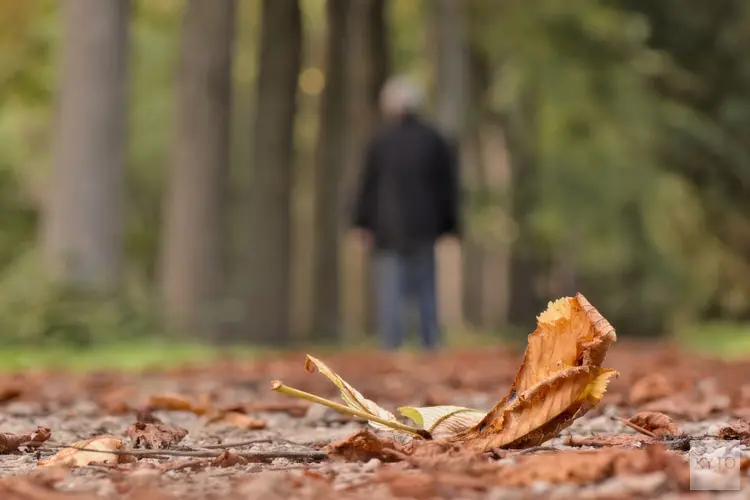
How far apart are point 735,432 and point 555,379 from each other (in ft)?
2.45

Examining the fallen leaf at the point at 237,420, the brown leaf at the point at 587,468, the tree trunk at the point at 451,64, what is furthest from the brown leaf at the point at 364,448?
the tree trunk at the point at 451,64

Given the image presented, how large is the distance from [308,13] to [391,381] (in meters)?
22.3

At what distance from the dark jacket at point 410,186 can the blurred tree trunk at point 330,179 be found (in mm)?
8542

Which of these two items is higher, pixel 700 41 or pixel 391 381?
pixel 700 41

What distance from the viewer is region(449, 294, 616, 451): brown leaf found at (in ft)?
10.3

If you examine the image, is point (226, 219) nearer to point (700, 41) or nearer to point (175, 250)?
point (175, 250)

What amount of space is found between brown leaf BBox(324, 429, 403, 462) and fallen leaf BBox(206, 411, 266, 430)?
134cm

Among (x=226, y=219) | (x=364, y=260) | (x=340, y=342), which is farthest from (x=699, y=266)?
(x=226, y=219)

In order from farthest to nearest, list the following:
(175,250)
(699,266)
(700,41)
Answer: (699,266) < (700,41) < (175,250)

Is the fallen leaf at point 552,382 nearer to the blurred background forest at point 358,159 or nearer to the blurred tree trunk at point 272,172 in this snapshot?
the blurred background forest at point 358,159

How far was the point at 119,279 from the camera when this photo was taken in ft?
42.2

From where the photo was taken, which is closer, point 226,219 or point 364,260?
point 226,219

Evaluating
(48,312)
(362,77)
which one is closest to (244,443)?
(48,312)

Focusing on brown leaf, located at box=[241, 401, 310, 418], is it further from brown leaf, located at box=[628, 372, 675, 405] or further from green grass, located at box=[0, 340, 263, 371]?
green grass, located at box=[0, 340, 263, 371]
